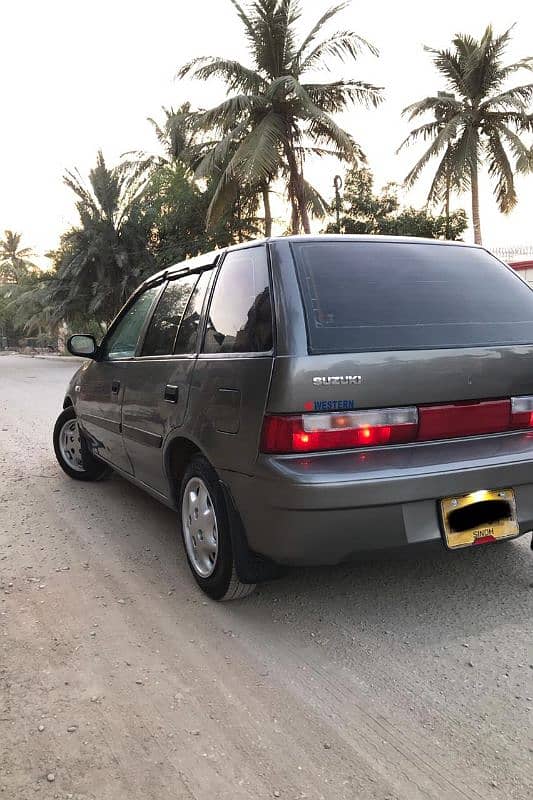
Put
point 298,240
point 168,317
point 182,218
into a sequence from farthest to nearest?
point 182,218 < point 168,317 < point 298,240

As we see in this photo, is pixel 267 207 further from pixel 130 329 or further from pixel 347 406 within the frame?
pixel 347 406

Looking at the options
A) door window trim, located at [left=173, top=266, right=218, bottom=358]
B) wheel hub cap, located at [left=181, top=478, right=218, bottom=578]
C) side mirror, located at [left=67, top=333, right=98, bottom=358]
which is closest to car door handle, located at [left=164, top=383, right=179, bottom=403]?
door window trim, located at [left=173, top=266, right=218, bottom=358]

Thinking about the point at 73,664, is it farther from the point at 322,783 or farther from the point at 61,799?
the point at 322,783

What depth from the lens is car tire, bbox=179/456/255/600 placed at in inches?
114

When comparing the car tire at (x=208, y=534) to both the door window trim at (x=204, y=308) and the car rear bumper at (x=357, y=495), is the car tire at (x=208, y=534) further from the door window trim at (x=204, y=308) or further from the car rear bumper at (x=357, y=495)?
the door window trim at (x=204, y=308)

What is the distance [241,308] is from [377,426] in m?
0.87

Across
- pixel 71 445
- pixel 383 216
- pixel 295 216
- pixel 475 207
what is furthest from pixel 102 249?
pixel 71 445

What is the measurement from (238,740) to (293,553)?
0.72m

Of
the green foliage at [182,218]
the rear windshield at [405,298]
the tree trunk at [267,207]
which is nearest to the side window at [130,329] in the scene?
the rear windshield at [405,298]

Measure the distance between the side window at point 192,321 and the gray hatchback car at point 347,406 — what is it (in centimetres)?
2

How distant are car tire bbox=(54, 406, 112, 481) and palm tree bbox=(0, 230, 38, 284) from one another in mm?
62781

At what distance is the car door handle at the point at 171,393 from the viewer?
10.8 ft

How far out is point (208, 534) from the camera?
3.08m

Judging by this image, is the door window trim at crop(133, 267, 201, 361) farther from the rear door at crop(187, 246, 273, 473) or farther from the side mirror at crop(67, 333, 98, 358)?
the side mirror at crop(67, 333, 98, 358)
